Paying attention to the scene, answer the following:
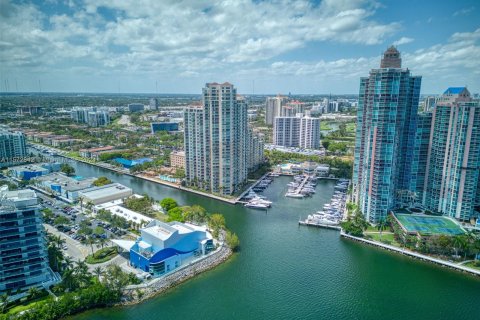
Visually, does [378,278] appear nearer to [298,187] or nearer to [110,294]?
[110,294]

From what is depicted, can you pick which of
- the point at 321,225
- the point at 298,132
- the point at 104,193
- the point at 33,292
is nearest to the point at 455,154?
the point at 321,225

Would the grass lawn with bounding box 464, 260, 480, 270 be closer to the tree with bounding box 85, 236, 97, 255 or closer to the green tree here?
the tree with bounding box 85, 236, 97, 255

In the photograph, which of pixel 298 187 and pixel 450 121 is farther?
pixel 298 187

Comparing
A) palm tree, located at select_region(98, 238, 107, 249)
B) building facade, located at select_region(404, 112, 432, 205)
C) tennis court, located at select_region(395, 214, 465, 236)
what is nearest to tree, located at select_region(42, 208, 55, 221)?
palm tree, located at select_region(98, 238, 107, 249)

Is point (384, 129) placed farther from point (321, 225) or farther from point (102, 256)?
point (102, 256)

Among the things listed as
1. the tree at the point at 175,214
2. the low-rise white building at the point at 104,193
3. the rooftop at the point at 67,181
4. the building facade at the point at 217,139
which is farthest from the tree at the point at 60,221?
the building facade at the point at 217,139

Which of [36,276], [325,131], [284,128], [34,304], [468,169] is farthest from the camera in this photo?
[325,131]

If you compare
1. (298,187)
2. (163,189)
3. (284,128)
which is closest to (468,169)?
(298,187)
